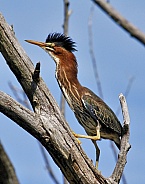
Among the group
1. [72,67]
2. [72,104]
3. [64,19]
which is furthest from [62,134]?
[64,19]

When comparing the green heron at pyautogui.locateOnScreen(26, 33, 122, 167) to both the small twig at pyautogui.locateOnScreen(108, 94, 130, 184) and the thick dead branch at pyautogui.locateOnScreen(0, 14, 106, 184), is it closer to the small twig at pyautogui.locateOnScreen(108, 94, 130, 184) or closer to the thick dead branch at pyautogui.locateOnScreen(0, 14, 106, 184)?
the small twig at pyautogui.locateOnScreen(108, 94, 130, 184)

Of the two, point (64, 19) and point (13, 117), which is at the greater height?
point (64, 19)

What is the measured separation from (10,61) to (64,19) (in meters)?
1.71

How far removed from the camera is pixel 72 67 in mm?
3830

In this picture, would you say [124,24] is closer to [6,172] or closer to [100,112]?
[6,172]

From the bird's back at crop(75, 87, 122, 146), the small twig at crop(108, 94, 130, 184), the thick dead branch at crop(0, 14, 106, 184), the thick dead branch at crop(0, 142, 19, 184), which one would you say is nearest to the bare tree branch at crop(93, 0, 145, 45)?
the thick dead branch at crop(0, 142, 19, 184)

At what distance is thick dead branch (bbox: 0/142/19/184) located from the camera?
1962 millimetres

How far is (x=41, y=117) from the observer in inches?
91.5

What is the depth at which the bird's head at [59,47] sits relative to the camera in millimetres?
3771

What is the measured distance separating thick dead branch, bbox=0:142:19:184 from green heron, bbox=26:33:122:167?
137 cm

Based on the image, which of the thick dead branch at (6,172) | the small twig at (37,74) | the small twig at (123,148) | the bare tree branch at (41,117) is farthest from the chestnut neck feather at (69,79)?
the thick dead branch at (6,172)

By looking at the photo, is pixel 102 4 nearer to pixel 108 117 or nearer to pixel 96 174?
pixel 96 174

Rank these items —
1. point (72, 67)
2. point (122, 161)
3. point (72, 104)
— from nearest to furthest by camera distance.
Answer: point (122, 161)
point (72, 104)
point (72, 67)

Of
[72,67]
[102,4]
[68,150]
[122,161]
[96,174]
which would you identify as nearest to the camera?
[102,4]
